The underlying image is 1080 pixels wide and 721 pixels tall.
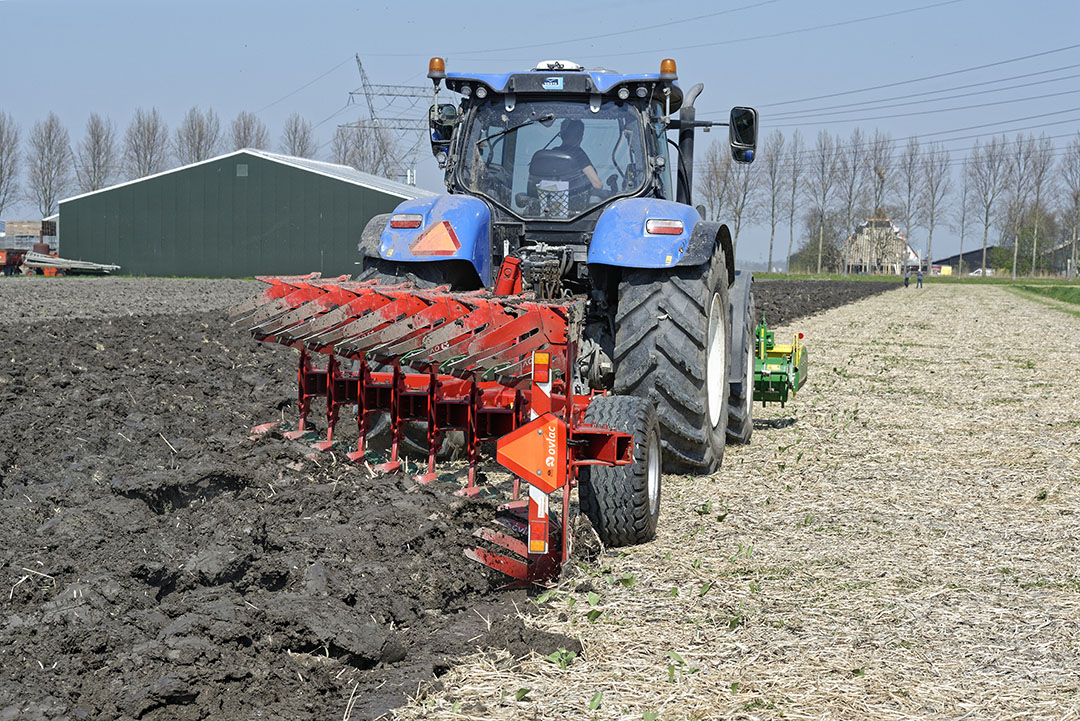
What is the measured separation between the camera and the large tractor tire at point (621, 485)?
4.88 metres

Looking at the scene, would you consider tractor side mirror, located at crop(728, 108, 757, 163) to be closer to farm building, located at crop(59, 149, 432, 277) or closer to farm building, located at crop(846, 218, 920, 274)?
farm building, located at crop(59, 149, 432, 277)

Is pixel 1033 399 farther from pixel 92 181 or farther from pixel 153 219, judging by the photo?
pixel 92 181

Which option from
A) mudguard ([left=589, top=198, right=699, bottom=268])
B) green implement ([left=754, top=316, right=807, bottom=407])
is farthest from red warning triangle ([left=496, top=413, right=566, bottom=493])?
green implement ([left=754, top=316, right=807, bottom=407])

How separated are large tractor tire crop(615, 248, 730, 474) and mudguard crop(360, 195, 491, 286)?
0.85 metres

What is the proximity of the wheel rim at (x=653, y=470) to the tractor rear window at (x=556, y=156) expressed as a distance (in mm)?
1964

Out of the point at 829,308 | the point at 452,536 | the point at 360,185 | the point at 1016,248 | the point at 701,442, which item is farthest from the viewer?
the point at 1016,248

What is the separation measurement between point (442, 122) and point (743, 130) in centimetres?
184

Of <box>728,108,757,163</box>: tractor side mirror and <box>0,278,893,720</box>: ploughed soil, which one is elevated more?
<box>728,108,757,163</box>: tractor side mirror

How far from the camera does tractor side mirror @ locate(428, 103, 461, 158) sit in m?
7.15

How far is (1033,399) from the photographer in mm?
10617

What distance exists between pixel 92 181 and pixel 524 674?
75.0m

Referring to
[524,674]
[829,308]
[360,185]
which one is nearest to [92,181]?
[360,185]

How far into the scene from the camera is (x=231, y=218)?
43.0m

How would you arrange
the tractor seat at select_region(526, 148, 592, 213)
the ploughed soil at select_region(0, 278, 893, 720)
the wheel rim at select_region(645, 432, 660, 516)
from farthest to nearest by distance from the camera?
the tractor seat at select_region(526, 148, 592, 213) < the wheel rim at select_region(645, 432, 660, 516) < the ploughed soil at select_region(0, 278, 893, 720)
